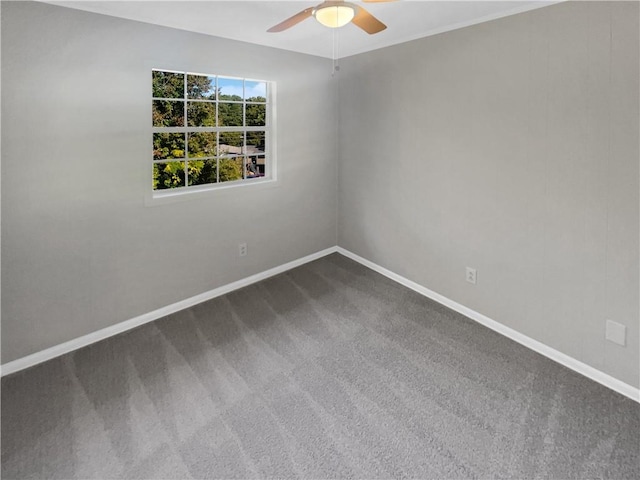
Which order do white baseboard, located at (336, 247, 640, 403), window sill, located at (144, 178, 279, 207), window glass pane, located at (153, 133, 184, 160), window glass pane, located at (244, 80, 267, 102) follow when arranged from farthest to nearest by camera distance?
window glass pane, located at (153, 133, 184, 160) → window glass pane, located at (244, 80, 267, 102) → window sill, located at (144, 178, 279, 207) → white baseboard, located at (336, 247, 640, 403)

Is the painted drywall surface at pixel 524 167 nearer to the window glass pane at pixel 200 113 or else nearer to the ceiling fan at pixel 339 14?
the ceiling fan at pixel 339 14

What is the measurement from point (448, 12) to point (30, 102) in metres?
2.78

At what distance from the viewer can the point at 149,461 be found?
1771mm

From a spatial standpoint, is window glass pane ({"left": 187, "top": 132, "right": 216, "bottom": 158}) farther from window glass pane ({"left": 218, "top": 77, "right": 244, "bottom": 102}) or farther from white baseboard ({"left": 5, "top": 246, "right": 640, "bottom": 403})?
white baseboard ({"left": 5, "top": 246, "right": 640, "bottom": 403})

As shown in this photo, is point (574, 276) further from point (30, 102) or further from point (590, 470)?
point (30, 102)

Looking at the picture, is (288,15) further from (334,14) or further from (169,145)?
(169,145)

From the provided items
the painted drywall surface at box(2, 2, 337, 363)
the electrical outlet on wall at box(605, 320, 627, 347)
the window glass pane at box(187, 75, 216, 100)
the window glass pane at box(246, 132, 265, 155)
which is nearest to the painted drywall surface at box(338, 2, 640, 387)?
the electrical outlet on wall at box(605, 320, 627, 347)

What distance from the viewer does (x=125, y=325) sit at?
2900 mm

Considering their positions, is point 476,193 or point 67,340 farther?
point 476,193

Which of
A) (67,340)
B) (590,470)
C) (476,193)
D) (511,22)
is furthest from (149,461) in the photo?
(511,22)

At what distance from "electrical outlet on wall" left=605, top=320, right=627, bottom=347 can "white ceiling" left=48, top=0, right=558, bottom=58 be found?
6.57 ft

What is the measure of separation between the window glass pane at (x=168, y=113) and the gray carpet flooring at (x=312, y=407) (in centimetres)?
214

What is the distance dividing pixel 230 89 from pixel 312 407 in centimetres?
315

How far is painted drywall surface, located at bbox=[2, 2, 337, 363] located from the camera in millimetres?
2285
